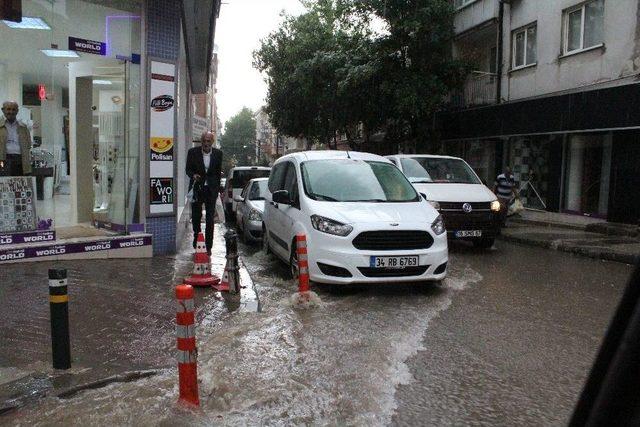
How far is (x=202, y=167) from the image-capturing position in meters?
9.02

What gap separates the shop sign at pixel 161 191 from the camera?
866cm

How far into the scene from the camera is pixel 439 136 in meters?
22.1

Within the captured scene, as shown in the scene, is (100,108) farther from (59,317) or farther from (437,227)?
(59,317)

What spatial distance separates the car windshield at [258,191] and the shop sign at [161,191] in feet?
11.4

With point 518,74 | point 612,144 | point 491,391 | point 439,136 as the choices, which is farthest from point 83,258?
point 439,136

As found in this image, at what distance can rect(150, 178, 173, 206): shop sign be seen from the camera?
8.66 m

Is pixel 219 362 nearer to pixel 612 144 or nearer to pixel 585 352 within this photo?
pixel 585 352

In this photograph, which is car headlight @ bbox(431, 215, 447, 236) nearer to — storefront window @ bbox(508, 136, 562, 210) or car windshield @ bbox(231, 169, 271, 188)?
car windshield @ bbox(231, 169, 271, 188)

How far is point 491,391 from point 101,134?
7.78 metres

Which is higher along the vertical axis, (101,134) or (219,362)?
(101,134)

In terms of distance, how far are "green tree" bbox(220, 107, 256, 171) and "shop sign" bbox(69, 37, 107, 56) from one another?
3296 inches

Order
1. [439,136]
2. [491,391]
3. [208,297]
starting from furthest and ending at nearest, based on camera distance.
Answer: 1. [439,136]
2. [208,297]
3. [491,391]

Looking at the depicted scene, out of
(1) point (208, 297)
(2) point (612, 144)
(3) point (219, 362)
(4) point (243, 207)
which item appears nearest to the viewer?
(3) point (219, 362)

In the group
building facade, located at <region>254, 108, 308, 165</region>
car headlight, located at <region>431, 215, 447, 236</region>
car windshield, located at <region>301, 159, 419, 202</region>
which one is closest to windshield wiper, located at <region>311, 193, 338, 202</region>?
car windshield, located at <region>301, 159, 419, 202</region>
